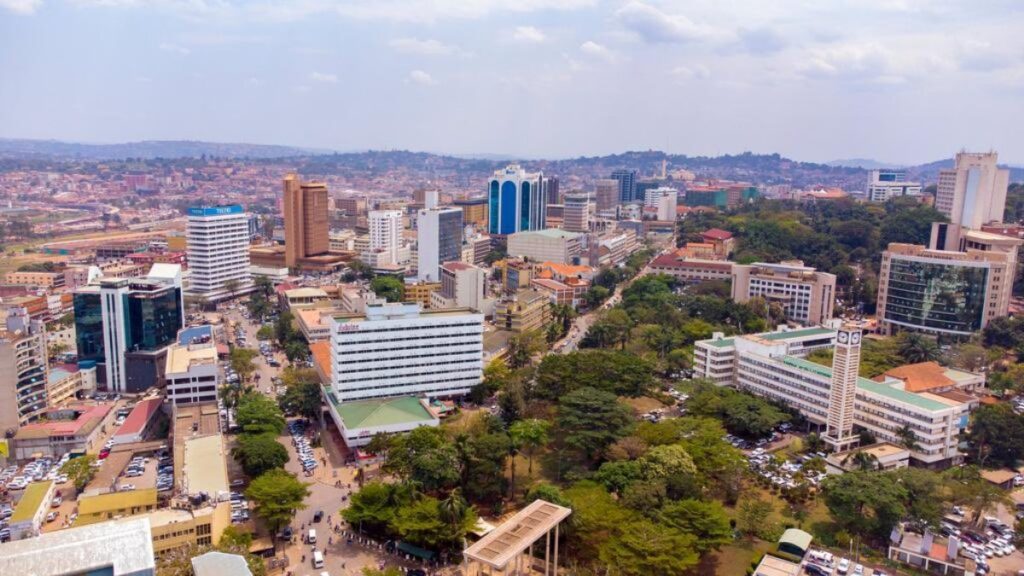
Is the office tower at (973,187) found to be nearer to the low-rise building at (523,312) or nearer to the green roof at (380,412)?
the low-rise building at (523,312)

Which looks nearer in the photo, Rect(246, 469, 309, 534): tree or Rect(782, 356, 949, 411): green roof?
Rect(246, 469, 309, 534): tree

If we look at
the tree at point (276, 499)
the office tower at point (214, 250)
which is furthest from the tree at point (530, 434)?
the office tower at point (214, 250)

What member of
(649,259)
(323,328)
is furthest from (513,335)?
(649,259)

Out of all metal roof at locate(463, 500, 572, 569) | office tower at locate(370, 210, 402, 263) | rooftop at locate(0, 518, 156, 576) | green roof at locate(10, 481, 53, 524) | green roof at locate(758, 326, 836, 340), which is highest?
office tower at locate(370, 210, 402, 263)

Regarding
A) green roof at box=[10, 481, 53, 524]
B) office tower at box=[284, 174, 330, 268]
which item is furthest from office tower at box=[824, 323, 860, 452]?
office tower at box=[284, 174, 330, 268]

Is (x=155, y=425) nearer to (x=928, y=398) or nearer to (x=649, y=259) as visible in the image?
(x=928, y=398)

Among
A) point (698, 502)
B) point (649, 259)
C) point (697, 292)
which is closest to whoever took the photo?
point (698, 502)

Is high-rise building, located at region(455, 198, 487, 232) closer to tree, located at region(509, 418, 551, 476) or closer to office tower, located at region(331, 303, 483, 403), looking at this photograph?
office tower, located at region(331, 303, 483, 403)
